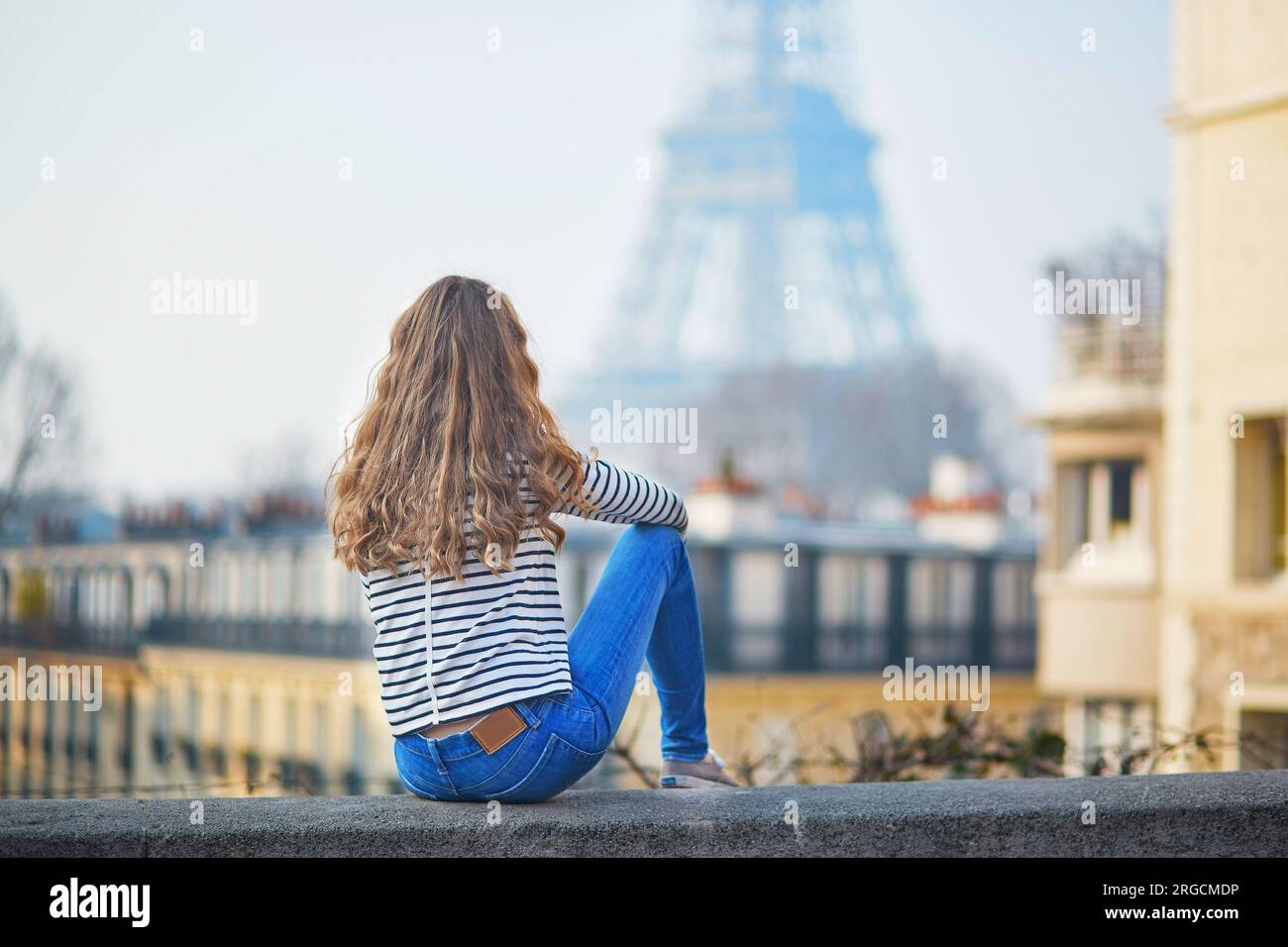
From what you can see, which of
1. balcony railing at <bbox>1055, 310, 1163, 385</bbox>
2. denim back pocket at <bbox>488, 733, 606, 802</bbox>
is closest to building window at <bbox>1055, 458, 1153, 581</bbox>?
balcony railing at <bbox>1055, 310, 1163, 385</bbox>

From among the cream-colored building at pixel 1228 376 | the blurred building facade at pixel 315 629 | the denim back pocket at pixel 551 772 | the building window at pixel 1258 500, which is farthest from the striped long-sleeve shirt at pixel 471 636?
the blurred building facade at pixel 315 629

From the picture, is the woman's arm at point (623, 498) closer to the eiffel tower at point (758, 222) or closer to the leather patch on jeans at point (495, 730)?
the leather patch on jeans at point (495, 730)

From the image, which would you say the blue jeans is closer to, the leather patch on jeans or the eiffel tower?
the leather patch on jeans

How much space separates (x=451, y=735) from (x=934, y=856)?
0.97 meters

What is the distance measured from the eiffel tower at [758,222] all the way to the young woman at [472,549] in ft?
221

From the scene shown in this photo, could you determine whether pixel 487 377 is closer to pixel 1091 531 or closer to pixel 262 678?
pixel 1091 531

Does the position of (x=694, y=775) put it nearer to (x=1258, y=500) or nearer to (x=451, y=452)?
(x=451, y=452)

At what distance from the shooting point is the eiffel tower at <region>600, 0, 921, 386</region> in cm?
7200

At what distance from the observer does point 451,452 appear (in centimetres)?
367

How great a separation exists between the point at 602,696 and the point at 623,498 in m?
0.41

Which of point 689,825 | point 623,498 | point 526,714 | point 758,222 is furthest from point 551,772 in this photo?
point 758,222
